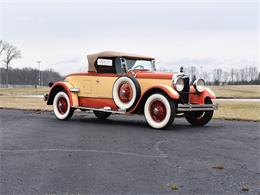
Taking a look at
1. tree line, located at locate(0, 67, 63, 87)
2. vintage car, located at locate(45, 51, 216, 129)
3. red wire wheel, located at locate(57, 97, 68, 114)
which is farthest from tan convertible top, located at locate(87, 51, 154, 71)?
tree line, located at locate(0, 67, 63, 87)

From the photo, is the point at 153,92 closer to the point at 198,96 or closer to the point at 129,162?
the point at 198,96

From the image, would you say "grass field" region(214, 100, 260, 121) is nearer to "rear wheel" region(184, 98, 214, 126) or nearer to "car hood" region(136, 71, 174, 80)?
"rear wheel" region(184, 98, 214, 126)

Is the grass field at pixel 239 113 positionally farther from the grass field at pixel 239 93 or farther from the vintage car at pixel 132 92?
the grass field at pixel 239 93

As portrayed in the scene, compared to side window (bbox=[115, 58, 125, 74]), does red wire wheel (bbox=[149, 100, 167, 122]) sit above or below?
below

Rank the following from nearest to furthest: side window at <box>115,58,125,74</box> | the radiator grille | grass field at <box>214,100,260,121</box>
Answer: the radiator grille < side window at <box>115,58,125,74</box> < grass field at <box>214,100,260,121</box>

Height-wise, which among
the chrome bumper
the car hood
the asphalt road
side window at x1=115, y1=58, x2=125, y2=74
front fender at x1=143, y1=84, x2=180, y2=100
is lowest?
the asphalt road

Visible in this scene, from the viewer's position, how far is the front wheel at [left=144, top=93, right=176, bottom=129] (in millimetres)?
9055

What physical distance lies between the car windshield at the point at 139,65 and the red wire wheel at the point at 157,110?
1797mm

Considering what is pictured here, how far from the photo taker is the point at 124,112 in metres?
10.2

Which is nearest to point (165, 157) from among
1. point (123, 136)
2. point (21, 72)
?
point (123, 136)

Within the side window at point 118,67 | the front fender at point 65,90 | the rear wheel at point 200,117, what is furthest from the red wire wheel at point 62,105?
the rear wheel at point 200,117

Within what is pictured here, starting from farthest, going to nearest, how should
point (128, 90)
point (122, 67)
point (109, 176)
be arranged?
point (122, 67) → point (128, 90) → point (109, 176)

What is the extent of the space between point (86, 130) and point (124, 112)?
5.39ft

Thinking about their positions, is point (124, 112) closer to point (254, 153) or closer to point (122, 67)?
point (122, 67)
